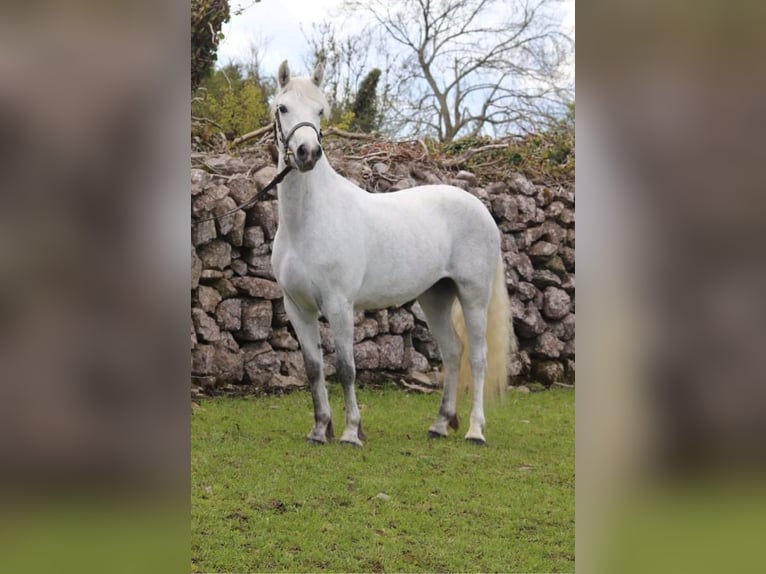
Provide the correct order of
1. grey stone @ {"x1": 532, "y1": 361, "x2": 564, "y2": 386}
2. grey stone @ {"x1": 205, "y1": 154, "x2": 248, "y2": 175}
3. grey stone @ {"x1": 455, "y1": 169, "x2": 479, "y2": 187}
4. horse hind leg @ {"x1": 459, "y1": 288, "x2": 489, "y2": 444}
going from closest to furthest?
horse hind leg @ {"x1": 459, "y1": 288, "x2": 489, "y2": 444}, grey stone @ {"x1": 205, "y1": 154, "x2": 248, "y2": 175}, grey stone @ {"x1": 532, "y1": 361, "x2": 564, "y2": 386}, grey stone @ {"x1": 455, "y1": 169, "x2": 479, "y2": 187}

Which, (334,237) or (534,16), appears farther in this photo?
(534,16)

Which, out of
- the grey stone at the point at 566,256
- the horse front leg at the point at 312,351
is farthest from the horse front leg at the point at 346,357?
the grey stone at the point at 566,256

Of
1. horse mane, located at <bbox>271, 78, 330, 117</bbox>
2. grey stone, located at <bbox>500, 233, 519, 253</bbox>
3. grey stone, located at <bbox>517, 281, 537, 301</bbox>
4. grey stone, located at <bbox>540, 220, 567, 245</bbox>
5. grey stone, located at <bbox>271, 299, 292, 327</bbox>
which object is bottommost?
grey stone, located at <bbox>271, 299, 292, 327</bbox>

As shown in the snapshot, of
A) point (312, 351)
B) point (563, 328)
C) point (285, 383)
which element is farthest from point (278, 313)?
point (563, 328)

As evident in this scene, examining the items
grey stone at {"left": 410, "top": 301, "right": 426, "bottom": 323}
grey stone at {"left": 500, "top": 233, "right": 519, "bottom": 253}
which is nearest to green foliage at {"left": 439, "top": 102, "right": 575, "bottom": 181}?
grey stone at {"left": 500, "top": 233, "right": 519, "bottom": 253}

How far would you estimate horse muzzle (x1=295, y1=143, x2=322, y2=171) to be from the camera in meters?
3.02

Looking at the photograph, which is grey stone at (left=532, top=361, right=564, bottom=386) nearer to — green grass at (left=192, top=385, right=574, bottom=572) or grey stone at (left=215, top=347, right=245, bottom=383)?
green grass at (left=192, top=385, right=574, bottom=572)

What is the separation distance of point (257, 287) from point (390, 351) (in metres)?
1.14

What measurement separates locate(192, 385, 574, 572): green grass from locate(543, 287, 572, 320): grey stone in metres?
1.84
